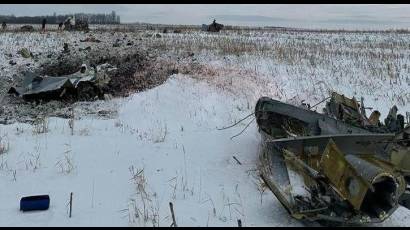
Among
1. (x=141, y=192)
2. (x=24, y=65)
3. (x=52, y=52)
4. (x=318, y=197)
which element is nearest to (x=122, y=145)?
(x=141, y=192)

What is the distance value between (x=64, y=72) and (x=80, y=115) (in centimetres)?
478

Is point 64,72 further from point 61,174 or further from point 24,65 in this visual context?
point 61,174

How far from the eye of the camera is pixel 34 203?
15.2 feet

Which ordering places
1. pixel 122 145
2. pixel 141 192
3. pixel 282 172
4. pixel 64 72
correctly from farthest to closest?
1. pixel 64 72
2. pixel 122 145
3. pixel 141 192
4. pixel 282 172

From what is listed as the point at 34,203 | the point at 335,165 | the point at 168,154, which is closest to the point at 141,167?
the point at 168,154

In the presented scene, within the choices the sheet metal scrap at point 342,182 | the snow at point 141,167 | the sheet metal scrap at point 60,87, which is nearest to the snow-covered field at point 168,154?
the snow at point 141,167

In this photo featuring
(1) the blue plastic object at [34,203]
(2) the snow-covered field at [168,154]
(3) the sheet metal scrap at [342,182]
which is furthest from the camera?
(2) the snow-covered field at [168,154]

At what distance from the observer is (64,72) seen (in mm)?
13039

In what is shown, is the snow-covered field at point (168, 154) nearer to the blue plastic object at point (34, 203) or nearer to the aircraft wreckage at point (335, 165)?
the blue plastic object at point (34, 203)

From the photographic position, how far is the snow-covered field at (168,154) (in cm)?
473

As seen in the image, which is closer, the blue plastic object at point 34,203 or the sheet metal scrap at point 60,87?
the blue plastic object at point 34,203

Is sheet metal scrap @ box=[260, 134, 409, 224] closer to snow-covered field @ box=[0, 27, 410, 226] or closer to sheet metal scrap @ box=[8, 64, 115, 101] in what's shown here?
snow-covered field @ box=[0, 27, 410, 226]

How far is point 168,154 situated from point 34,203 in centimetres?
222

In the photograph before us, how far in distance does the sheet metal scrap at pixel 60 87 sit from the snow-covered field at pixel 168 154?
0.93 m
